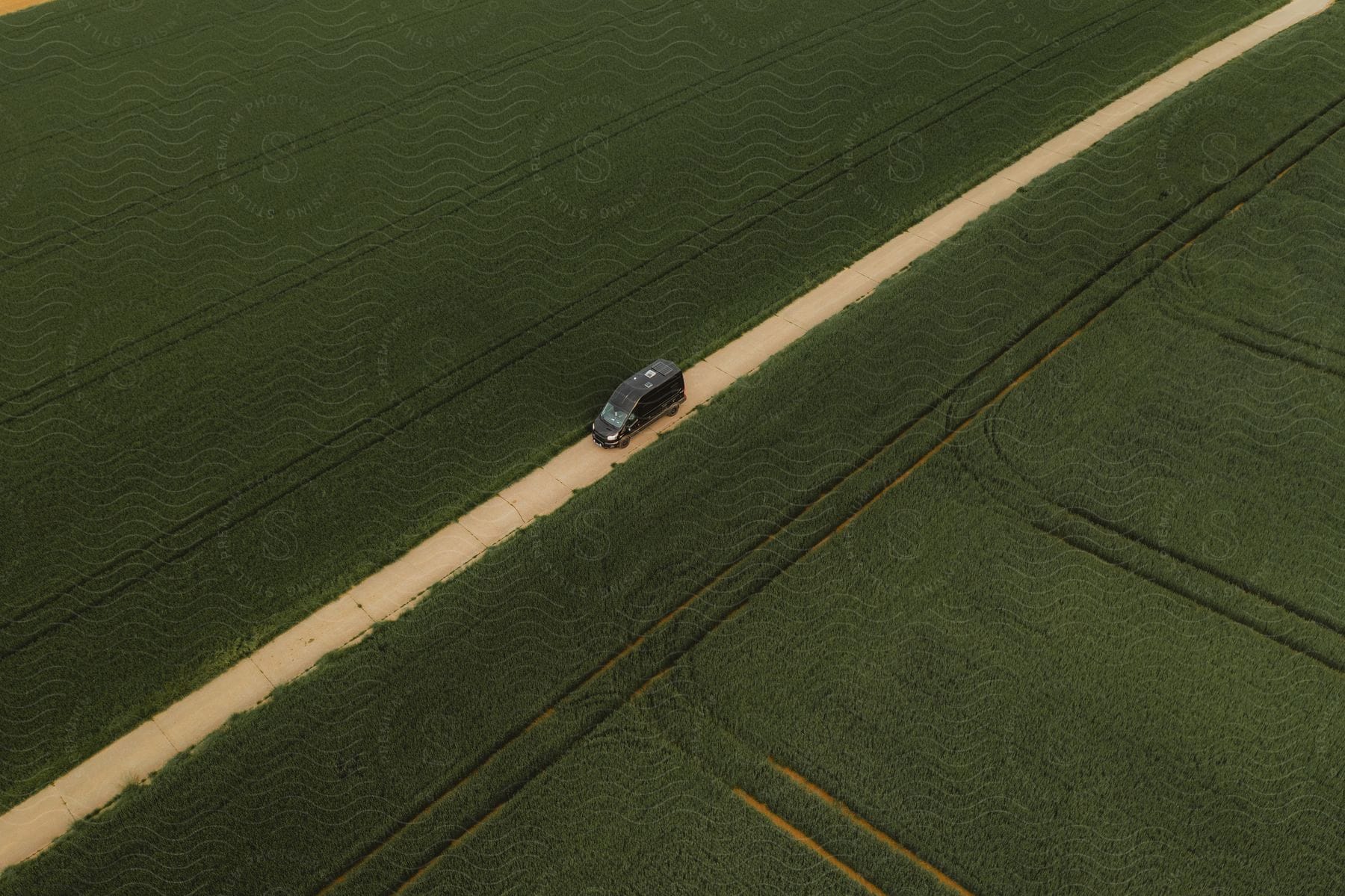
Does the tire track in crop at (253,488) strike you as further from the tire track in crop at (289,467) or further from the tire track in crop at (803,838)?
the tire track in crop at (803,838)

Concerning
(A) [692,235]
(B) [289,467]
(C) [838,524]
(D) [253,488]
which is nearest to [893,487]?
(C) [838,524]

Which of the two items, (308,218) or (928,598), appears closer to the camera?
(928,598)

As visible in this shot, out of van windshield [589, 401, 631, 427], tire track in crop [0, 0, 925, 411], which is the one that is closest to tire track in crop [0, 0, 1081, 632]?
tire track in crop [0, 0, 925, 411]

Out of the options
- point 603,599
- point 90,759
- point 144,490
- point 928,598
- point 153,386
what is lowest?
point 928,598

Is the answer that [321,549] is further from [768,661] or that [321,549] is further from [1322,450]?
[1322,450]

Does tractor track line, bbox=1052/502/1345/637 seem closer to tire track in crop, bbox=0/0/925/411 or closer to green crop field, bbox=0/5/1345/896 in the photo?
green crop field, bbox=0/5/1345/896

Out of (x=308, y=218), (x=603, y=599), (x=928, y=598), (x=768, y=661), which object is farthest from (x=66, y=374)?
(x=928, y=598)

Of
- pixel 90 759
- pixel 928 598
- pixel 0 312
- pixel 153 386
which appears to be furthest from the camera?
pixel 0 312
